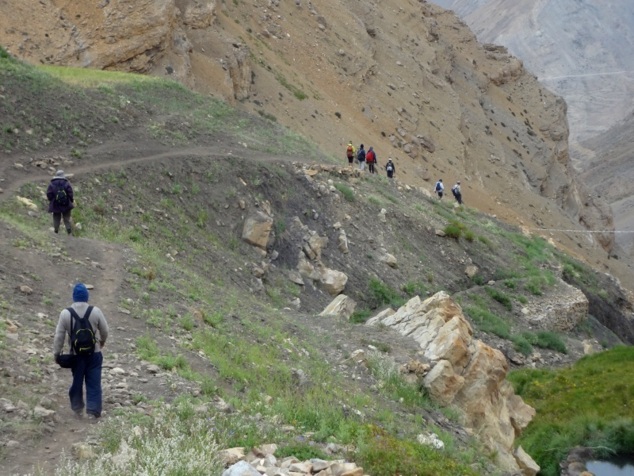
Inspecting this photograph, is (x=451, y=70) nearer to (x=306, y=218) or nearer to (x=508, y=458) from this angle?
(x=306, y=218)

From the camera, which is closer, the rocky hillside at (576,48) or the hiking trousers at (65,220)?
the hiking trousers at (65,220)

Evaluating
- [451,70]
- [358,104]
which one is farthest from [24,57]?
[451,70]

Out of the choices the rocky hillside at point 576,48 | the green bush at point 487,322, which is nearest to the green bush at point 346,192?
the green bush at point 487,322

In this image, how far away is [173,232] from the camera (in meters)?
20.0

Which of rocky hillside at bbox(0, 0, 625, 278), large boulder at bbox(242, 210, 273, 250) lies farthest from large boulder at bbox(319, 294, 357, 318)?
rocky hillside at bbox(0, 0, 625, 278)

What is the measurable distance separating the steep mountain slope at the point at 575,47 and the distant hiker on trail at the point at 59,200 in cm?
15182

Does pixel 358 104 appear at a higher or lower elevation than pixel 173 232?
higher

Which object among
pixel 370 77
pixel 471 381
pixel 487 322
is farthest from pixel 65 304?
pixel 370 77

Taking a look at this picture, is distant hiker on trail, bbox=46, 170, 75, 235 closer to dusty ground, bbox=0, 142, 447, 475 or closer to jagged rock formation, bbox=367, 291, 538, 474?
dusty ground, bbox=0, 142, 447, 475

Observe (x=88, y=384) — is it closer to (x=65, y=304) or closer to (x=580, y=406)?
(x=65, y=304)

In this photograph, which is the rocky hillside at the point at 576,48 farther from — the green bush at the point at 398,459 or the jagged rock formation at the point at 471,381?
the green bush at the point at 398,459

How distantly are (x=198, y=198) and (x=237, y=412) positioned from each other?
42.9 ft

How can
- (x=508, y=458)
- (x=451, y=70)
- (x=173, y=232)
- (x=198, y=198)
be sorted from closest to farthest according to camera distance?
1. (x=508, y=458)
2. (x=173, y=232)
3. (x=198, y=198)
4. (x=451, y=70)

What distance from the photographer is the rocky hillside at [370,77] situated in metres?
32.8
